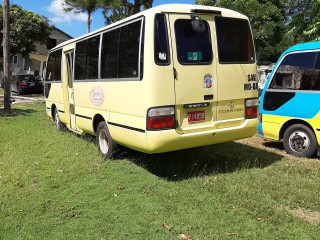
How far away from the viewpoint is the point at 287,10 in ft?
104

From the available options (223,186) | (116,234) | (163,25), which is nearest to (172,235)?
(116,234)

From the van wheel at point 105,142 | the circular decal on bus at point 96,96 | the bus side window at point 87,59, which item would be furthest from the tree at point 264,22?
the van wheel at point 105,142

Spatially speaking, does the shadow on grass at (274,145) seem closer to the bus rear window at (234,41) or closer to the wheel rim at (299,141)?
the wheel rim at (299,141)

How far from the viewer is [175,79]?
17.0 feet

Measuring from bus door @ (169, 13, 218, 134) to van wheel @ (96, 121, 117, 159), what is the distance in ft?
5.69

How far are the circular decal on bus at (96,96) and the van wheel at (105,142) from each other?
1.31ft

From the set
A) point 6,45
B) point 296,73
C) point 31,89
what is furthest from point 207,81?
point 31,89

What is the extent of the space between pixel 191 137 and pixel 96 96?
7.39 ft

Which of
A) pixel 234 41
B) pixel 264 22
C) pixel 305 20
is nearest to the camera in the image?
pixel 234 41

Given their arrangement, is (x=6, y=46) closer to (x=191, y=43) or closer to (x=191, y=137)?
(x=191, y=43)

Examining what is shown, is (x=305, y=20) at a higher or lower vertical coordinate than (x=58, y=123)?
higher

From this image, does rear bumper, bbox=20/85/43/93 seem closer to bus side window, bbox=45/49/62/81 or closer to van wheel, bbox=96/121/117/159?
bus side window, bbox=45/49/62/81

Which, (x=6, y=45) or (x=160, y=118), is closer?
(x=160, y=118)

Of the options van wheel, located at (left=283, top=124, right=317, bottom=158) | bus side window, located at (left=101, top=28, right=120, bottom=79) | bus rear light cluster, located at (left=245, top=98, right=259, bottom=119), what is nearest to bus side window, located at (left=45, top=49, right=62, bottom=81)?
bus side window, located at (left=101, top=28, right=120, bottom=79)
